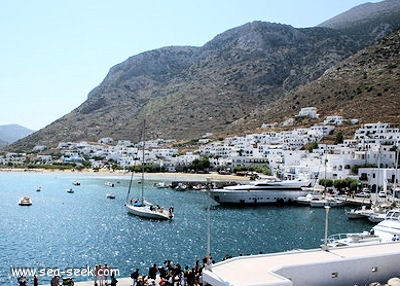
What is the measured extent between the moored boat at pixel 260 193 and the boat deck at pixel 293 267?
52380 millimetres

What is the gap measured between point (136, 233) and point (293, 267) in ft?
101

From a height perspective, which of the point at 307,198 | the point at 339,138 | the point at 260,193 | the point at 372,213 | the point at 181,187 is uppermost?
the point at 339,138

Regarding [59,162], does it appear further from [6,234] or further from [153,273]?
[153,273]

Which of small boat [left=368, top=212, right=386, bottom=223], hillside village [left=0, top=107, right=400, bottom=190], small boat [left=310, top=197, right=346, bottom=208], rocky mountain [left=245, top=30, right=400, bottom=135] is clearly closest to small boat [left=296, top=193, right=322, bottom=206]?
small boat [left=310, top=197, right=346, bottom=208]

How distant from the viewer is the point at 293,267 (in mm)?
15758

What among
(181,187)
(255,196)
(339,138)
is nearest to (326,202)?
(255,196)

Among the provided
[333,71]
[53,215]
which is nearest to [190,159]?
[333,71]

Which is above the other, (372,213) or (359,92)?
(359,92)

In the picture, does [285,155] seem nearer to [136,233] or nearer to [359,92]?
[359,92]

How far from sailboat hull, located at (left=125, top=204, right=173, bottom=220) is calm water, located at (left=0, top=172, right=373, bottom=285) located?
103cm

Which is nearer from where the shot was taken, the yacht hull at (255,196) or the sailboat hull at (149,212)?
the sailboat hull at (149,212)

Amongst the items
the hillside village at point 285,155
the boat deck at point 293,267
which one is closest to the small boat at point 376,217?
the hillside village at point 285,155

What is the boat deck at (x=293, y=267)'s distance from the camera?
14445 millimetres

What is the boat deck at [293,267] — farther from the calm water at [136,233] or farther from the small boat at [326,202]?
the small boat at [326,202]
